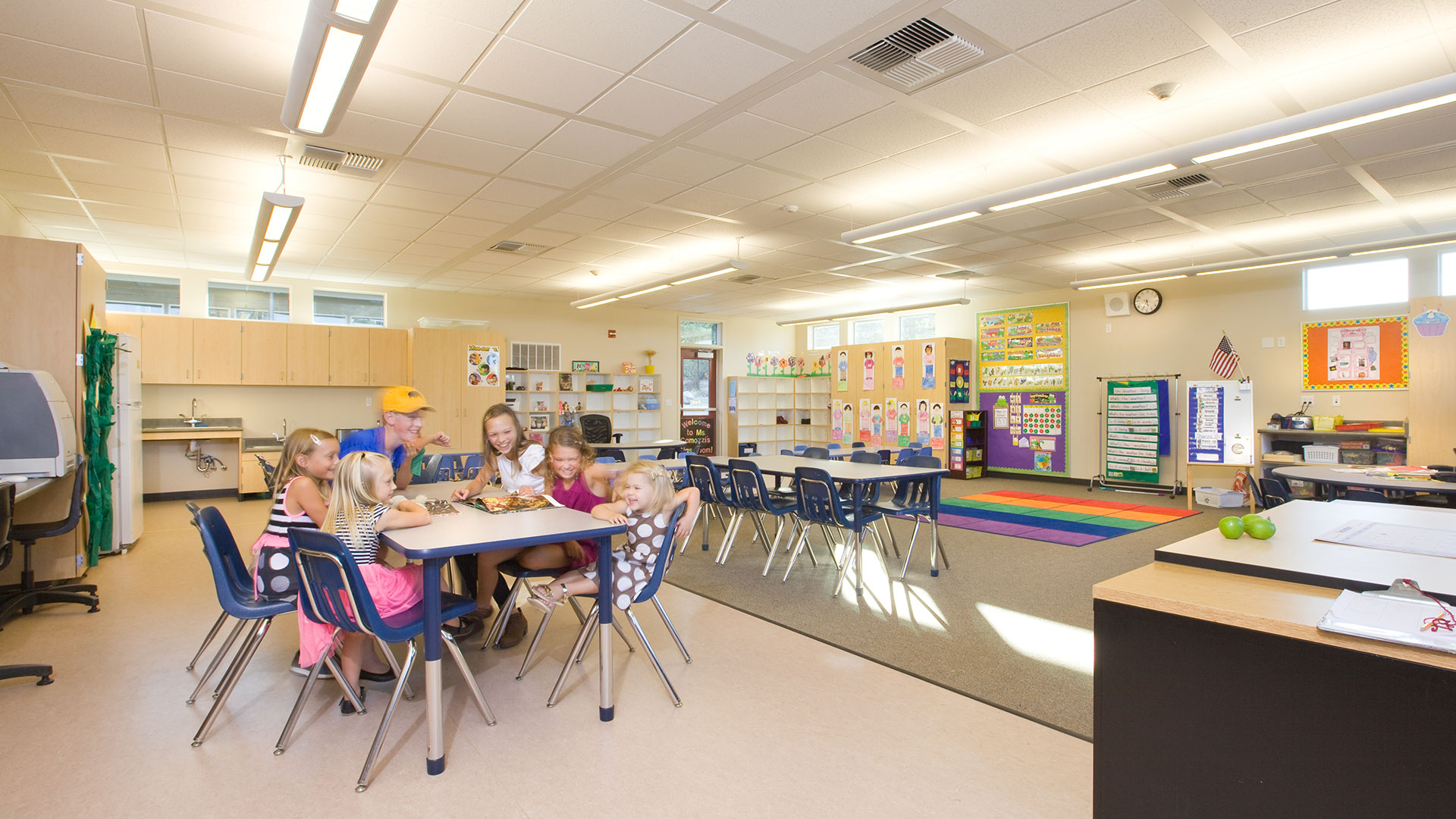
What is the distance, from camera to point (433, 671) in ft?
8.04

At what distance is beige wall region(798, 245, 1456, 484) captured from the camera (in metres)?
8.02

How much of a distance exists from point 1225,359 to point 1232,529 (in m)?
8.75

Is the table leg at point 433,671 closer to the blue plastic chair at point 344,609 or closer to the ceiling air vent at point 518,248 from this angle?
the blue plastic chair at point 344,609

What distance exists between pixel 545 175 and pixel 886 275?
216 inches

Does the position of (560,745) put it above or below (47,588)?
below

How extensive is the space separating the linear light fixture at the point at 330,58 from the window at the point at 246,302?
6934mm

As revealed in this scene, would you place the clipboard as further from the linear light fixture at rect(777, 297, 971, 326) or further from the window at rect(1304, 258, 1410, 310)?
the window at rect(1304, 258, 1410, 310)

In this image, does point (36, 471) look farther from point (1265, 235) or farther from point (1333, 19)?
point (1265, 235)

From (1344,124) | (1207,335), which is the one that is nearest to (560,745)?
(1344,124)

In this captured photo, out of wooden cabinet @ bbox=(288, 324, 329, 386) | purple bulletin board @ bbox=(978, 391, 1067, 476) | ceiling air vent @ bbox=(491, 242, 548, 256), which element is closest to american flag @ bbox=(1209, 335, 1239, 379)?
purple bulletin board @ bbox=(978, 391, 1067, 476)

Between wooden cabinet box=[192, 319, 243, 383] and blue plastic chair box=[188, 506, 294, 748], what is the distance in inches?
279

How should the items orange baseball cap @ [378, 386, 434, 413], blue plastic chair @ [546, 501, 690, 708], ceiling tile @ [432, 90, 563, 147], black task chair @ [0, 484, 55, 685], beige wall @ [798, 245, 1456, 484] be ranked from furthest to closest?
1. beige wall @ [798, 245, 1456, 484]
2. ceiling tile @ [432, 90, 563, 147]
3. orange baseball cap @ [378, 386, 434, 413]
4. black task chair @ [0, 484, 55, 685]
5. blue plastic chair @ [546, 501, 690, 708]

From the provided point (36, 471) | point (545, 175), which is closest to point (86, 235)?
point (36, 471)

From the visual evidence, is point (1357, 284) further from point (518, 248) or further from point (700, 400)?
point (518, 248)
